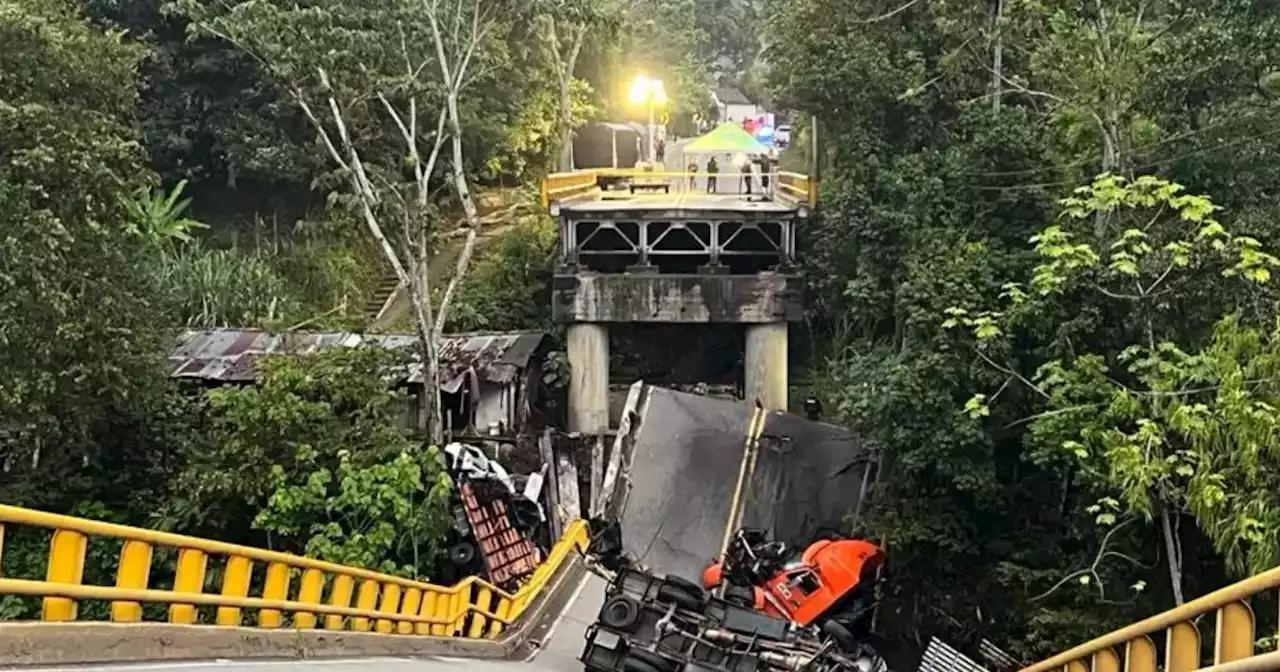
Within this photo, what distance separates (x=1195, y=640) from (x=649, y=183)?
84.3ft

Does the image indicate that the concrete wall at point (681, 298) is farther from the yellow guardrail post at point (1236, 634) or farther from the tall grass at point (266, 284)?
the yellow guardrail post at point (1236, 634)

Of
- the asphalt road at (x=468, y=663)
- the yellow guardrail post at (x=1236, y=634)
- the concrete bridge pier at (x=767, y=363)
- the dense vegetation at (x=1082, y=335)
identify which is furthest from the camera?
the concrete bridge pier at (x=767, y=363)

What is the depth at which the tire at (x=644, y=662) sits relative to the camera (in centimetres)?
1052

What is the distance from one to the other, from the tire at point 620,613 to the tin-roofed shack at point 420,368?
821 centimetres

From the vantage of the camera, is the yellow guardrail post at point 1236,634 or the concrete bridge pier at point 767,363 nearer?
the yellow guardrail post at point 1236,634

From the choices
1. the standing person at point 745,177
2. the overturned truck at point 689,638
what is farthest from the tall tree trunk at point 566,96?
the overturned truck at point 689,638

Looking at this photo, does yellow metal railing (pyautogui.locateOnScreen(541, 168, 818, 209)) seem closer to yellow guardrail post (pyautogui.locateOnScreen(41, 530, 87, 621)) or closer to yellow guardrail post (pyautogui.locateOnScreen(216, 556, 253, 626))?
yellow guardrail post (pyautogui.locateOnScreen(216, 556, 253, 626))

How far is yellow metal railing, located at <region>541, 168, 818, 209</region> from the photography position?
22594 mm

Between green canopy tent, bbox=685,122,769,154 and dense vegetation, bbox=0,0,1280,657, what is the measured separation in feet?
27.6

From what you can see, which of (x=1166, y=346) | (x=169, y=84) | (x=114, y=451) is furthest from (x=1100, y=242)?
(x=169, y=84)

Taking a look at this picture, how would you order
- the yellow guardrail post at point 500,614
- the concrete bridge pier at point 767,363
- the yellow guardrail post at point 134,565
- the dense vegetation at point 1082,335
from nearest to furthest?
the yellow guardrail post at point 134,565 < the dense vegetation at point 1082,335 < the yellow guardrail post at point 500,614 < the concrete bridge pier at point 767,363

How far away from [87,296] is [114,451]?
3.26 meters

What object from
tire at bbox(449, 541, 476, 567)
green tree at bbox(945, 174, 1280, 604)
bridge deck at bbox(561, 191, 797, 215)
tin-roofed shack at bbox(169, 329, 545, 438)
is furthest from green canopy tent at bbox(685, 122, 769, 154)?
green tree at bbox(945, 174, 1280, 604)

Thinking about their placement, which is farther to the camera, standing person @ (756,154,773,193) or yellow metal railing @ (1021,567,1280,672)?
standing person @ (756,154,773,193)
